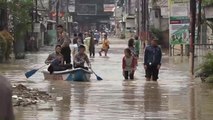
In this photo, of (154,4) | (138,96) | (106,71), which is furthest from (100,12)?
(138,96)

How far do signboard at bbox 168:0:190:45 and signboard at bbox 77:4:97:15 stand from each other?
325 feet

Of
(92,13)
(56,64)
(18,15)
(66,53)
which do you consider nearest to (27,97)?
(56,64)

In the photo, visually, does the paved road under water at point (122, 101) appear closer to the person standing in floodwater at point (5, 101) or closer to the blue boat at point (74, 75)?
the blue boat at point (74, 75)

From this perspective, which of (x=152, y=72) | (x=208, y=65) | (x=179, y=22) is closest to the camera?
(x=208, y=65)

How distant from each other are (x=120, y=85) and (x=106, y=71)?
7453 mm

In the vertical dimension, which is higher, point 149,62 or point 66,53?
point 66,53

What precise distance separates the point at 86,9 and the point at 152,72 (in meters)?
118

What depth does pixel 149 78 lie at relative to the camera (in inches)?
843

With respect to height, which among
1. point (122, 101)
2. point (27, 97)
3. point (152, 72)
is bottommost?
point (152, 72)

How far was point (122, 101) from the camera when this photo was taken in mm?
14383

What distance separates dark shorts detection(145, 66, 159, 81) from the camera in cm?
2125

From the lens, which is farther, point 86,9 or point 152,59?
point 86,9

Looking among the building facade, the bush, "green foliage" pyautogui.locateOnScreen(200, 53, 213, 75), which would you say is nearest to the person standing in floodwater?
the bush

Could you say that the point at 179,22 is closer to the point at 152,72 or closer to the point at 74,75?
the point at 152,72
